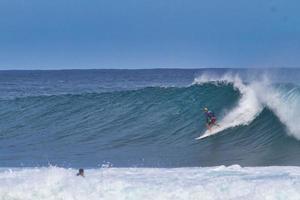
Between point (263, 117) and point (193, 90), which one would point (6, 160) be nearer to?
point (263, 117)

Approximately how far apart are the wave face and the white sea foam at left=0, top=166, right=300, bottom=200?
260 centimetres

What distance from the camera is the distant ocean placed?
32.1 feet

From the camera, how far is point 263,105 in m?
19.7

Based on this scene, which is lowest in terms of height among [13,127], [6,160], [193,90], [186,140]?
[6,160]

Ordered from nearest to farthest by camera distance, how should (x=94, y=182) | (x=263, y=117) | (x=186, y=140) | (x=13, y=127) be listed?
1. (x=94, y=182)
2. (x=186, y=140)
3. (x=263, y=117)
4. (x=13, y=127)

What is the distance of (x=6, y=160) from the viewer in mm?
14930

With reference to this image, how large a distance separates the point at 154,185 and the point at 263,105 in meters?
10.5

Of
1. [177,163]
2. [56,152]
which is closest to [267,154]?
[177,163]

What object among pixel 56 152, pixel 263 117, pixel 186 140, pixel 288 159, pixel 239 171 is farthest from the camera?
pixel 263 117

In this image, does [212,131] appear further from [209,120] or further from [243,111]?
[243,111]

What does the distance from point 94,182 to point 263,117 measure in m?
9.77

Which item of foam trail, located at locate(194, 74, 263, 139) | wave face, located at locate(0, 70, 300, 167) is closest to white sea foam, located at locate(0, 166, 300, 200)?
wave face, located at locate(0, 70, 300, 167)

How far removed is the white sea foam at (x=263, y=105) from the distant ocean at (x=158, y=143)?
42 millimetres

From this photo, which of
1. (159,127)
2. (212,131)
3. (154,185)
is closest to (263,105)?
(212,131)
